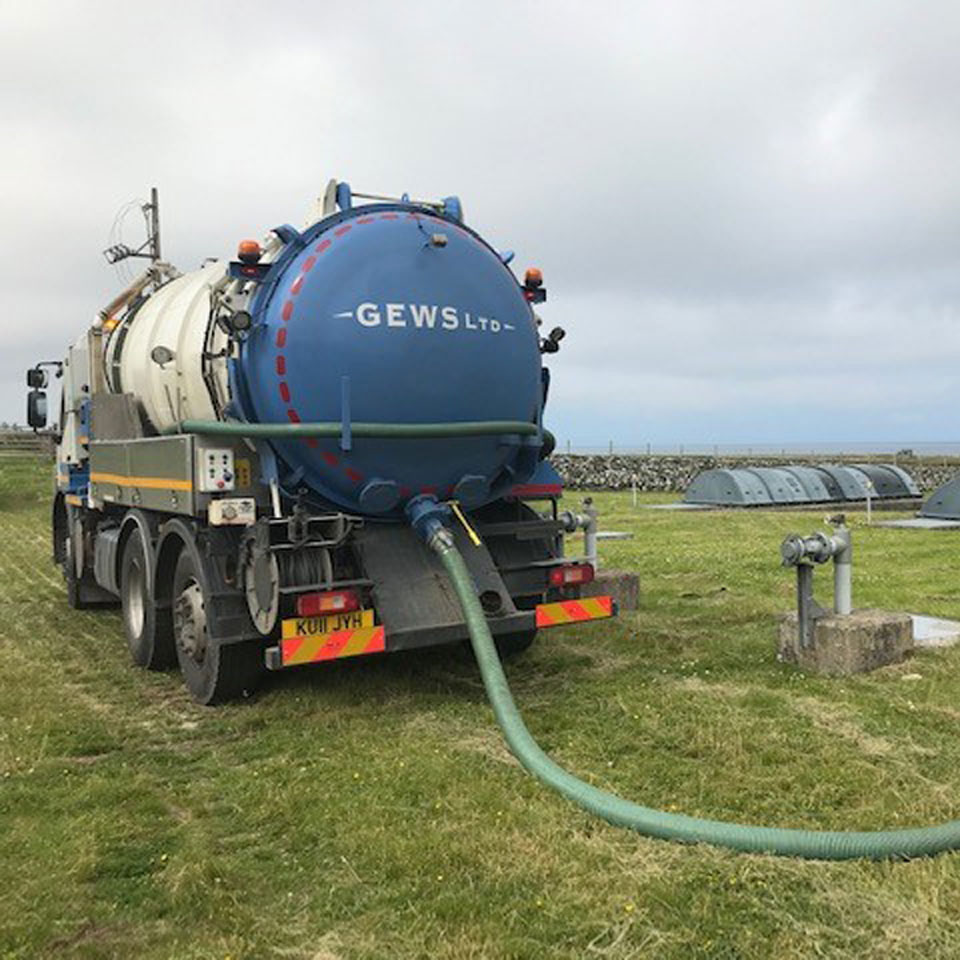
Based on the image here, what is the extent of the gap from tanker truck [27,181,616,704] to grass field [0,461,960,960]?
67 centimetres

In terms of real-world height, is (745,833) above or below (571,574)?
below

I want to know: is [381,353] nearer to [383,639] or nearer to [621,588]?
[383,639]

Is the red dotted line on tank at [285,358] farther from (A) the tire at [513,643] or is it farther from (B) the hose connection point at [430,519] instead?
(A) the tire at [513,643]

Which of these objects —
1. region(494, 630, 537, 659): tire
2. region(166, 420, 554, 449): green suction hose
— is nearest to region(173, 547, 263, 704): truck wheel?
region(166, 420, 554, 449): green suction hose

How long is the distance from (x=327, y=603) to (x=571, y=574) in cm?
218

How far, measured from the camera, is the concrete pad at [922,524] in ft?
61.4

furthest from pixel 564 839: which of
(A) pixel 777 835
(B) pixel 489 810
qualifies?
(A) pixel 777 835

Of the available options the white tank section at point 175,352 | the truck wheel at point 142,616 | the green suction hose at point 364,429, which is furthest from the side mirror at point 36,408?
the green suction hose at point 364,429

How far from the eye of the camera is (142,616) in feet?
28.3

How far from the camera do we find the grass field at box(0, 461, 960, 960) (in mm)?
3631

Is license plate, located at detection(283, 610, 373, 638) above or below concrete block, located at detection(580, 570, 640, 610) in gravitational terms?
above

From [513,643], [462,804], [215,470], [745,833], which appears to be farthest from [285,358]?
[745,833]

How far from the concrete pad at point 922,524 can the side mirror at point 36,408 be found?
50.3 feet

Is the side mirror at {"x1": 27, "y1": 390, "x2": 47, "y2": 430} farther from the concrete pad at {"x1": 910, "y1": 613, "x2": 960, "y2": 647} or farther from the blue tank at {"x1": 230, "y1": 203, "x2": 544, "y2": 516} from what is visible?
the concrete pad at {"x1": 910, "y1": 613, "x2": 960, "y2": 647}
